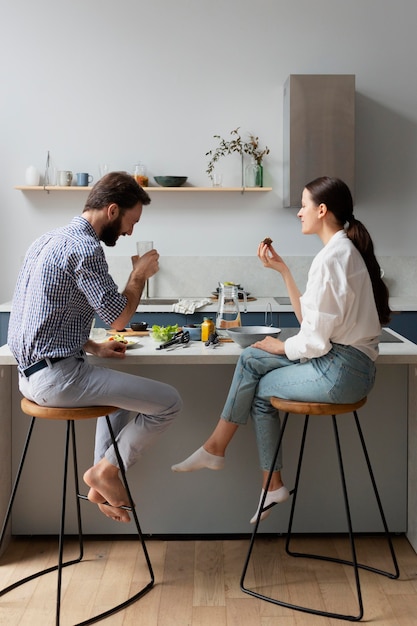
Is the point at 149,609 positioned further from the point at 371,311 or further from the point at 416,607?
the point at 371,311

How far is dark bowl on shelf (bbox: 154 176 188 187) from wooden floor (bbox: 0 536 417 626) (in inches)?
101

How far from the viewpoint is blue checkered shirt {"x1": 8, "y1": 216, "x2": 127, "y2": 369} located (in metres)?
2.60

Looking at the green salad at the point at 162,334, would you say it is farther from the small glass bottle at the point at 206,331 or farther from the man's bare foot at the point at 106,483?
the man's bare foot at the point at 106,483

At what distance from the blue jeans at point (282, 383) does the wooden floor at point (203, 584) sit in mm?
450

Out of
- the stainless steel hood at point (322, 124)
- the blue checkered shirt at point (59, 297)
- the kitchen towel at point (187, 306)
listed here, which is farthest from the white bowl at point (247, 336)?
the stainless steel hood at point (322, 124)

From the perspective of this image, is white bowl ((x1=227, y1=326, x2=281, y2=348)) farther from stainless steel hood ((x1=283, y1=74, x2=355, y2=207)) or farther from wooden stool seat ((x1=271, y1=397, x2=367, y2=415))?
stainless steel hood ((x1=283, y1=74, x2=355, y2=207))

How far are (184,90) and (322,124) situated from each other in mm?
995

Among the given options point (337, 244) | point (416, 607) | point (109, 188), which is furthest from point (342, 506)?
point (109, 188)

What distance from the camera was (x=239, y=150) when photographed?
16.8 feet

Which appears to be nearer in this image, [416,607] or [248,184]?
[416,607]

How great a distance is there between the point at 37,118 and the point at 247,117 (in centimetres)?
141

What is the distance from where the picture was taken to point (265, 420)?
287 centimetres

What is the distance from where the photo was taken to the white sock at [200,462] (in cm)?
292

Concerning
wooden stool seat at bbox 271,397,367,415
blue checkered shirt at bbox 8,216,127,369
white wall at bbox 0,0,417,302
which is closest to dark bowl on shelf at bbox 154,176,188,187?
white wall at bbox 0,0,417,302
